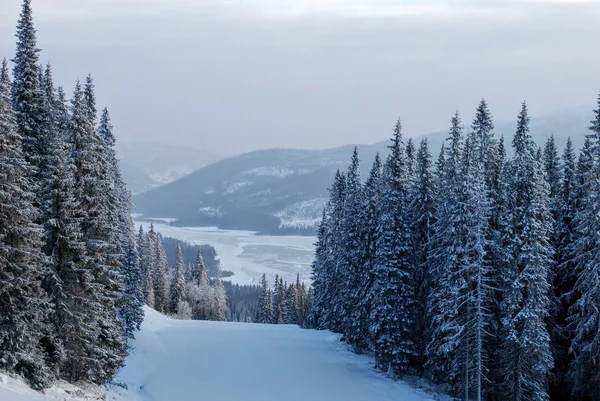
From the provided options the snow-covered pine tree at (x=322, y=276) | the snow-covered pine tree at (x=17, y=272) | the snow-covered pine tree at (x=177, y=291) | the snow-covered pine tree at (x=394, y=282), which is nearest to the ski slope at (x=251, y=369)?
the snow-covered pine tree at (x=394, y=282)

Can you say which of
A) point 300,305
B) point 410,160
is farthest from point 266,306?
point 410,160

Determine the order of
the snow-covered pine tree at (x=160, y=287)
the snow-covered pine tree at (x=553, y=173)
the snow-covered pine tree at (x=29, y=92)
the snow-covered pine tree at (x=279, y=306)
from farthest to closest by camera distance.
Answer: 1. the snow-covered pine tree at (x=279, y=306)
2. the snow-covered pine tree at (x=160, y=287)
3. the snow-covered pine tree at (x=553, y=173)
4. the snow-covered pine tree at (x=29, y=92)

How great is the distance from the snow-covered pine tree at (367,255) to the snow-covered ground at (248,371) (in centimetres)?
290

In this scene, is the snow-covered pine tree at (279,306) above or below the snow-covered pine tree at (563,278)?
below

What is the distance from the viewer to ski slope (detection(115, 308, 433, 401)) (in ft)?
115

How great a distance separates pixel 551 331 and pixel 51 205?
27920 mm

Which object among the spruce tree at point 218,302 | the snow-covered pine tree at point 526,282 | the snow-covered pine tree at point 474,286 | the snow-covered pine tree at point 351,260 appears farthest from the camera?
the spruce tree at point 218,302

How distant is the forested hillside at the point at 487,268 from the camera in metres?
28.6

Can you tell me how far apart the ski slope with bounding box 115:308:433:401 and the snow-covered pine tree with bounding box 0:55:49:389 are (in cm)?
1235

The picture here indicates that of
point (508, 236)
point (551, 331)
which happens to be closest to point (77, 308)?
point (508, 236)

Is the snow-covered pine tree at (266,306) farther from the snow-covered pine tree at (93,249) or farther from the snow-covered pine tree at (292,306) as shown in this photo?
the snow-covered pine tree at (93,249)

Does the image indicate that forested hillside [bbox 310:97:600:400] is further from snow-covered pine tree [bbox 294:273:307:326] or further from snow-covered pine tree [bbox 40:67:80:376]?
snow-covered pine tree [bbox 294:273:307:326]

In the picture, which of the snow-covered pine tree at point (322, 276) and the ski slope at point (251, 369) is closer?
the ski slope at point (251, 369)

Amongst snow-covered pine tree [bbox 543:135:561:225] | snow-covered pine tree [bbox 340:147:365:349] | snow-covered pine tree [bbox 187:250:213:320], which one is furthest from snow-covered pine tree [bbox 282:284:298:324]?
snow-covered pine tree [bbox 543:135:561:225]
